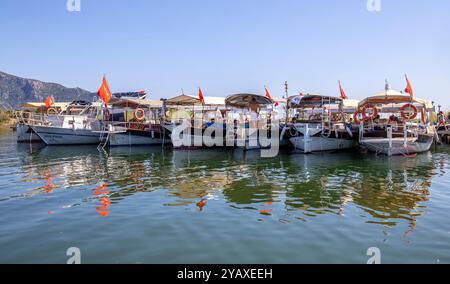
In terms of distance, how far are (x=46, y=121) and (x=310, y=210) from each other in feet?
104

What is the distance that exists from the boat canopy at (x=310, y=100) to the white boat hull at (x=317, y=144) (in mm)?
3270

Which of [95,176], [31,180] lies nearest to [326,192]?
[95,176]

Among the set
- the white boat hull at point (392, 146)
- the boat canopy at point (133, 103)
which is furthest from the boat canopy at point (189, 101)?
the white boat hull at point (392, 146)

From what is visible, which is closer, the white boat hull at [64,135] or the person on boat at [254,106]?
the person on boat at [254,106]

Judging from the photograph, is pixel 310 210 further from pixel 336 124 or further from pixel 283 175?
pixel 336 124

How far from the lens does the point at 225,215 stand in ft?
32.0

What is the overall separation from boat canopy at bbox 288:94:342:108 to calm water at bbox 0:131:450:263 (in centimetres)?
1037

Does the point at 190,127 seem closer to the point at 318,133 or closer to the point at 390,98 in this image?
the point at 318,133

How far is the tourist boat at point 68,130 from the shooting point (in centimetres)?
3322

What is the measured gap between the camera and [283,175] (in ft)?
54.1

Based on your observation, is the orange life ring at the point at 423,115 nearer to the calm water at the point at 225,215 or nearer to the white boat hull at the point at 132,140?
the calm water at the point at 225,215

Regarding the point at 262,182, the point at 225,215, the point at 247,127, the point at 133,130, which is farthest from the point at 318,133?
the point at 225,215

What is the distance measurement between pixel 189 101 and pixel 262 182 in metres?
20.7
